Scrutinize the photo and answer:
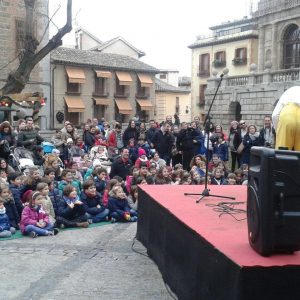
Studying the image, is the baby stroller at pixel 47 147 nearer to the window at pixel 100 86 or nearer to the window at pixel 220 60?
the window at pixel 100 86

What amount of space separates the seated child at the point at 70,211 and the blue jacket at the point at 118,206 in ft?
1.85

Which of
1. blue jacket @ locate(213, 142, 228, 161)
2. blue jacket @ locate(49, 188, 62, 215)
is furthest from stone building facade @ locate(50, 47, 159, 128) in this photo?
blue jacket @ locate(49, 188, 62, 215)

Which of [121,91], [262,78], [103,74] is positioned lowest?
[121,91]

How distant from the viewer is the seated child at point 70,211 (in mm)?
7973

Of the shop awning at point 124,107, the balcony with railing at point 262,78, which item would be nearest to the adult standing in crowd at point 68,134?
the balcony with railing at point 262,78

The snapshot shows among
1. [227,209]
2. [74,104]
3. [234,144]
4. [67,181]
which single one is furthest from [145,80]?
[227,209]

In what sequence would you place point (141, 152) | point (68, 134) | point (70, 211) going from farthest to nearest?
point (68, 134) < point (141, 152) < point (70, 211)

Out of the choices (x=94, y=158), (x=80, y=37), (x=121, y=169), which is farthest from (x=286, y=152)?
(x=80, y=37)

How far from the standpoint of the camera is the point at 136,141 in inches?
520

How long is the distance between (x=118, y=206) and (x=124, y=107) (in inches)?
1141

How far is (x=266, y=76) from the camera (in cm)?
2627

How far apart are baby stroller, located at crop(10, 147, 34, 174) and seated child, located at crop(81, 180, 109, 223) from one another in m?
2.05

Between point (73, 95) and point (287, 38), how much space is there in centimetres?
1455

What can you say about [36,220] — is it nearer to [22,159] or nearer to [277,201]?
[22,159]
